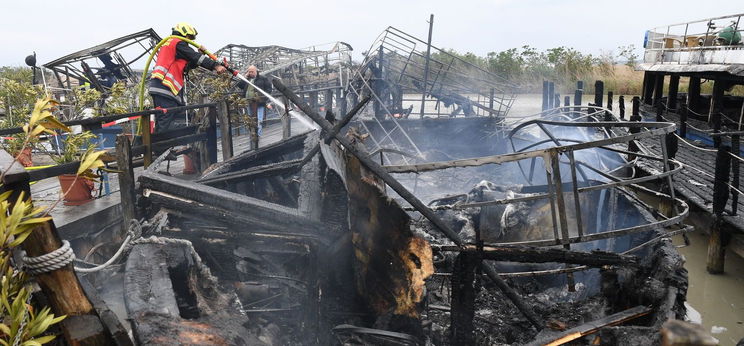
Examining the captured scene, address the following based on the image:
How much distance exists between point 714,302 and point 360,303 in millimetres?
6872

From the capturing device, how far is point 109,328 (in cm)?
179

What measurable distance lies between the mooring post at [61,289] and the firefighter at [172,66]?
15.0 ft

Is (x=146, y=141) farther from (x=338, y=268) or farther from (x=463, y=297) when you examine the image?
(x=463, y=297)

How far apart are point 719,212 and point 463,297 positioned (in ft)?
21.0

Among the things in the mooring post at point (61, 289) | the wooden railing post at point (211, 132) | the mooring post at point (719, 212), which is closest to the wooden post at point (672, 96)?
the mooring post at point (719, 212)

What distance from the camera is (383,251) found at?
301 cm

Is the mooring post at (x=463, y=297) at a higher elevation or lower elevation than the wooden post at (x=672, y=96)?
lower

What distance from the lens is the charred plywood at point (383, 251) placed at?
112 inches

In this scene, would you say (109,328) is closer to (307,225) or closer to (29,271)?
(29,271)

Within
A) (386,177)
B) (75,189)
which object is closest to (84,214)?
(75,189)

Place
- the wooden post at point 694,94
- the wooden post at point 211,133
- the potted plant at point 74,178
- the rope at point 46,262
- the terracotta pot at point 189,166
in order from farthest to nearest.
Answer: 1. the wooden post at point 694,94
2. the terracotta pot at point 189,166
3. the wooden post at point 211,133
4. the potted plant at point 74,178
5. the rope at point 46,262

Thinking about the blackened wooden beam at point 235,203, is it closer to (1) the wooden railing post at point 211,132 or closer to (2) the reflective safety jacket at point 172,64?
(2) the reflective safety jacket at point 172,64

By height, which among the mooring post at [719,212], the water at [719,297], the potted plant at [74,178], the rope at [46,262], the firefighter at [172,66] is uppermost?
the firefighter at [172,66]

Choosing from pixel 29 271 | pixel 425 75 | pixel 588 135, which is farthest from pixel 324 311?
pixel 425 75
